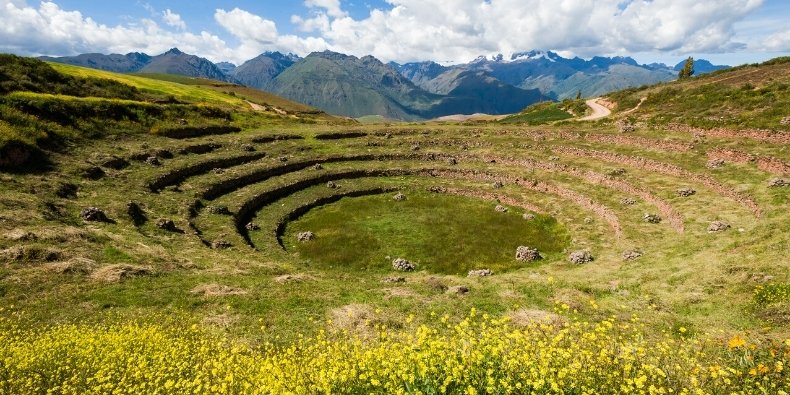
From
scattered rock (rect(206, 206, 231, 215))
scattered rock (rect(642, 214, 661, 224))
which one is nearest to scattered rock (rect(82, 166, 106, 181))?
scattered rock (rect(206, 206, 231, 215))

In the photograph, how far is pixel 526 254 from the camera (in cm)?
3500

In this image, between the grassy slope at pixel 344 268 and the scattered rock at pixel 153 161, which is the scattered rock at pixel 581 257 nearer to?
the grassy slope at pixel 344 268

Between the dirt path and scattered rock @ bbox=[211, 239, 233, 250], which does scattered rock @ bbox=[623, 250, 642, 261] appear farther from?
the dirt path

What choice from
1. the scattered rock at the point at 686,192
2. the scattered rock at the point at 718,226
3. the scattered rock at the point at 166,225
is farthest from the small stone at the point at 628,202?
the scattered rock at the point at 166,225

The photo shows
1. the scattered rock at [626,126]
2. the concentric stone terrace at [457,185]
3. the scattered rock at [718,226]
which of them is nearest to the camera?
the scattered rock at [718,226]

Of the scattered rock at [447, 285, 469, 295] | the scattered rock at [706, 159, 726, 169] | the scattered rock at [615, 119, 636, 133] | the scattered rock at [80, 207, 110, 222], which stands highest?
the scattered rock at [615, 119, 636, 133]

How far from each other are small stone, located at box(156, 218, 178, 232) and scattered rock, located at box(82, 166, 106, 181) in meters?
12.5

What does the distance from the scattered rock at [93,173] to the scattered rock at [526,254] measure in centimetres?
4095

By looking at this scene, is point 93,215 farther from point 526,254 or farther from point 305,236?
point 526,254

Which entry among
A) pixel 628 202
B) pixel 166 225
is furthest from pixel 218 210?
pixel 628 202

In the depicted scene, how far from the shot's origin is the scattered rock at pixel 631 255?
29766 millimetres

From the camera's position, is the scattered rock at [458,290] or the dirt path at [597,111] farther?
the dirt path at [597,111]

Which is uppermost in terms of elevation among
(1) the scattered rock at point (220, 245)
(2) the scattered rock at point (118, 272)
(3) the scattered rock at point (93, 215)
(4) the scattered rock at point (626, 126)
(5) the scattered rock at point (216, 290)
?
(4) the scattered rock at point (626, 126)

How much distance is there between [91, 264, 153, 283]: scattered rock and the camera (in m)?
22.4
